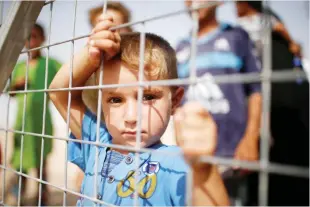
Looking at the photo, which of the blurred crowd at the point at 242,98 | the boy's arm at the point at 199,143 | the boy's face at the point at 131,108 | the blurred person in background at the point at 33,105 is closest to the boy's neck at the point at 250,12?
the blurred crowd at the point at 242,98

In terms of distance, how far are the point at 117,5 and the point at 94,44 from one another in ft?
2.78

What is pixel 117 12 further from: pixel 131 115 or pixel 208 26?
pixel 131 115

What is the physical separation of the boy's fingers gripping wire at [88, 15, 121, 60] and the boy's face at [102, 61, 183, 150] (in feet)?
0.16

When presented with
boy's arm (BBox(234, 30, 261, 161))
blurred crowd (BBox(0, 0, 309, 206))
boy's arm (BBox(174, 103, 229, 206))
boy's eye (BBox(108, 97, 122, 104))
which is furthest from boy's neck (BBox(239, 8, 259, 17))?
boy's arm (BBox(174, 103, 229, 206))

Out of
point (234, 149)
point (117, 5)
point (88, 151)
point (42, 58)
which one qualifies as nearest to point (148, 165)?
point (88, 151)

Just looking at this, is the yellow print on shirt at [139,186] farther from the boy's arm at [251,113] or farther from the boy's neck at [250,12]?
the boy's neck at [250,12]

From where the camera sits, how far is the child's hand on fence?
1.52 feet

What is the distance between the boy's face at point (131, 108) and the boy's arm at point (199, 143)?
0.22 meters

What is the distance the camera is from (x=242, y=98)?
1.17m

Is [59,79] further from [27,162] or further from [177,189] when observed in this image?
[27,162]

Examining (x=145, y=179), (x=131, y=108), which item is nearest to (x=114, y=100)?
(x=131, y=108)

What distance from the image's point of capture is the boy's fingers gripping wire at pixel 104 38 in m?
0.68

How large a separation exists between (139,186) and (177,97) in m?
0.24

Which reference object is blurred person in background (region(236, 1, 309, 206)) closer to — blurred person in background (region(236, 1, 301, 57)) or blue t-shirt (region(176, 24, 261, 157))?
blurred person in background (region(236, 1, 301, 57))
